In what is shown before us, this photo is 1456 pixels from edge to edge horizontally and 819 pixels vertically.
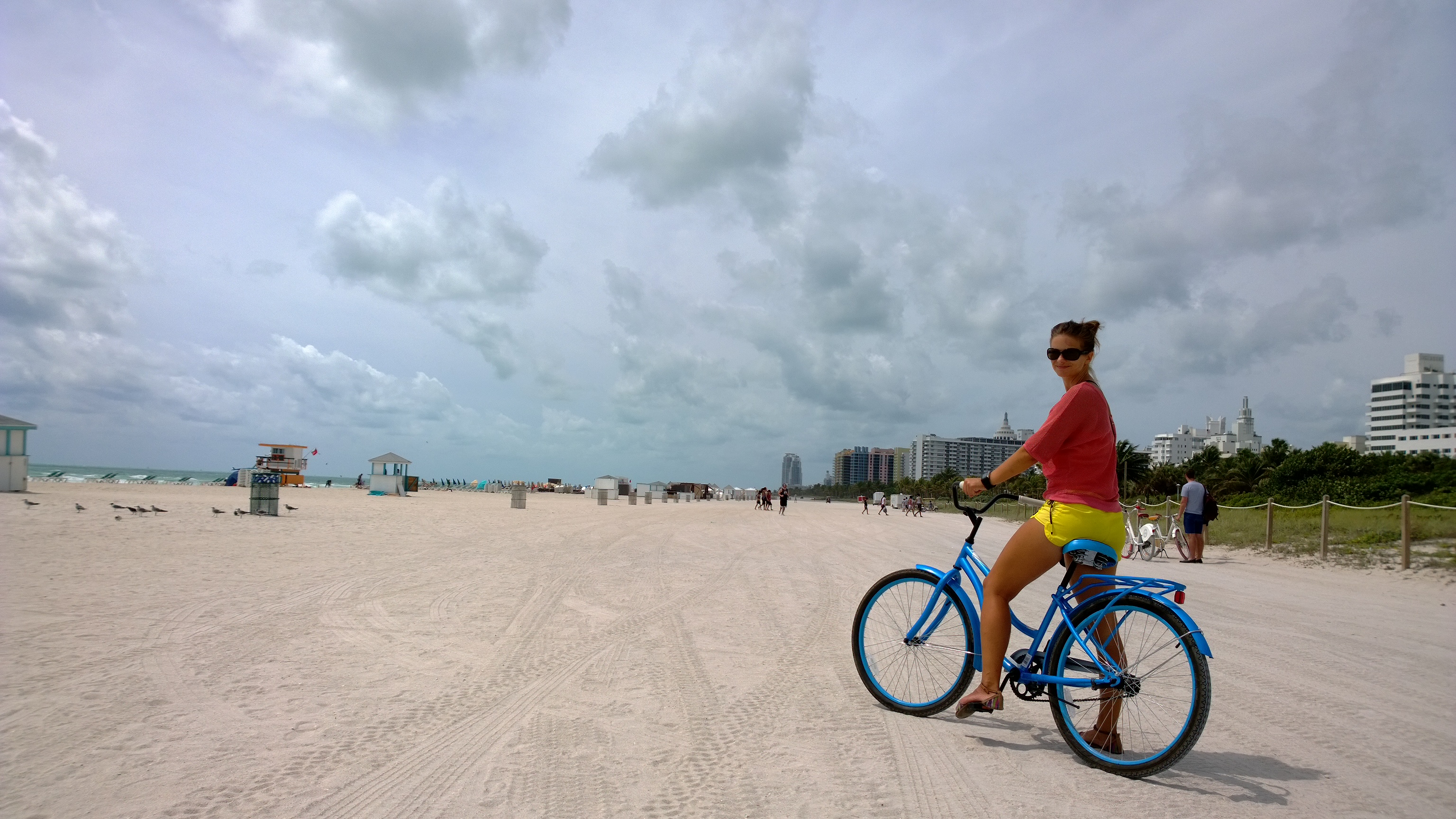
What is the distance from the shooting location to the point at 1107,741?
11.4ft

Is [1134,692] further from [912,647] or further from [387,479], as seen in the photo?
[387,479]

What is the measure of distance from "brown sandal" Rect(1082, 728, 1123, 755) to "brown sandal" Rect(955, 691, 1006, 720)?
1.35 ft

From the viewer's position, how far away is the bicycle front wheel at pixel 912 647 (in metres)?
4.07

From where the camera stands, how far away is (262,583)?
802 centimetres

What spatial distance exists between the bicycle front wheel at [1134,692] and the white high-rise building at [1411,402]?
180807 millimetres

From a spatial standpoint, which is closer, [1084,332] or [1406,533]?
[1084,332]

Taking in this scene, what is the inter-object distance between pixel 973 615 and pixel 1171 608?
957mm

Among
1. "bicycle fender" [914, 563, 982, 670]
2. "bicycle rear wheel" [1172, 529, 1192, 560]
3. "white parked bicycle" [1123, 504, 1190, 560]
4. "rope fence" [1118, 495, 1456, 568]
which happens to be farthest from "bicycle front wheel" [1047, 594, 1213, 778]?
"white parked bicycle" [1123, 504, 1190, 560]

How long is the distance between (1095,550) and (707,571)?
7.54 m

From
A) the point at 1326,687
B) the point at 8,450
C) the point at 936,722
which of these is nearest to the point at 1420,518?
the point at 1326,687

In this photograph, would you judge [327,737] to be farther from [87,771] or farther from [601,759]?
[601,759]

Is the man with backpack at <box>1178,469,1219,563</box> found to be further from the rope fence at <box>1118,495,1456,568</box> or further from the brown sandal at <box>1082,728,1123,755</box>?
the brown sandal at <box>1082,728,1123,755</box>

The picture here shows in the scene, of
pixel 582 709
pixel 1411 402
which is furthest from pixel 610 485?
pixel 1411 402

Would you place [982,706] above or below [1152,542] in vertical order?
above
